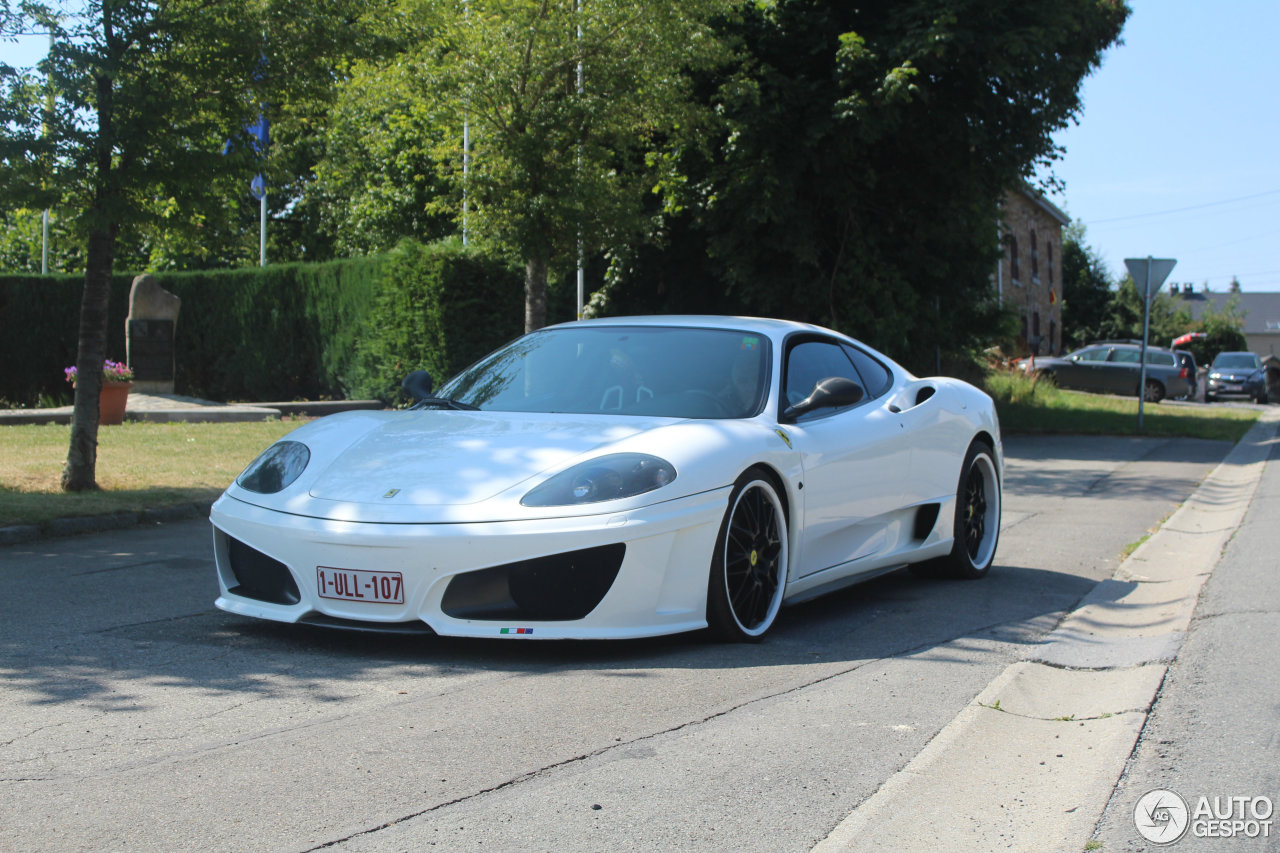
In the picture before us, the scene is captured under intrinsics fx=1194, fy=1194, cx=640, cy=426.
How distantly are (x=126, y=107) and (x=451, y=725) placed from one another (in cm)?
667

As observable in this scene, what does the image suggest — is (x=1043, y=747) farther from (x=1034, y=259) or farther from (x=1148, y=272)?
(x=1034, y=259)

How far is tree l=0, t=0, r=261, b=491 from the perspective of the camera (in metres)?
8.37

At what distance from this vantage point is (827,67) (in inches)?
693

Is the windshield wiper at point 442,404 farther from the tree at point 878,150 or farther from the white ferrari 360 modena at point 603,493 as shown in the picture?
the tree at point 878,150

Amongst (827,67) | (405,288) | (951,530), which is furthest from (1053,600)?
(405,288)

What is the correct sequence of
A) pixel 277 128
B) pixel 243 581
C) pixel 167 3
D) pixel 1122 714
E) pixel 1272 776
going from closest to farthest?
1. pixel 1272 776
2. pixel 1122 714
3. pixel 243 581
4. pixel 167 3
5. pixel 277 128

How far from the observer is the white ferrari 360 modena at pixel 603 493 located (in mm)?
4215

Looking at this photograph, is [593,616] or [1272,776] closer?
[1272,776]

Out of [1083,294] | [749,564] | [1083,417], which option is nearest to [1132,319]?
[1083,294]

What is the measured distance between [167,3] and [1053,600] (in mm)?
7277

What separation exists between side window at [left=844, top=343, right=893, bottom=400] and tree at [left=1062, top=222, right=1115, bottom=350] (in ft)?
193

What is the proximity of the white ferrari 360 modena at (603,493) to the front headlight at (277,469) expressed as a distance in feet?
0.06

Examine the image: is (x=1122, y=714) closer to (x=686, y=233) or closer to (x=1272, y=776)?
(x=1272, y=776)

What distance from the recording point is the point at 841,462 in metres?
5.33
